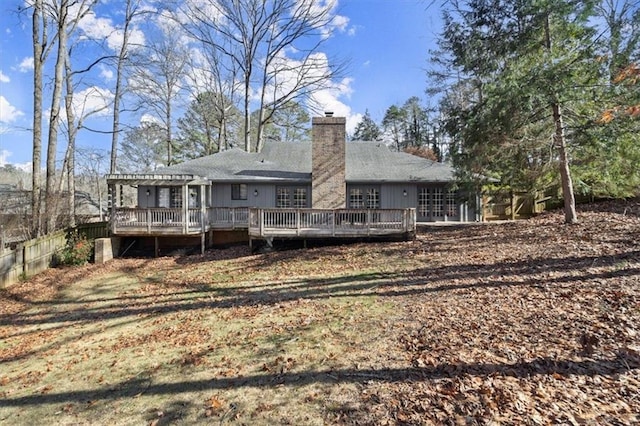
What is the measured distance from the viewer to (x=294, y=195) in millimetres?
17406

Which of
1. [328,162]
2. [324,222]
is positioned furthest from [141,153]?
[324,222]

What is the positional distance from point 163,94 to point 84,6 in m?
12.8

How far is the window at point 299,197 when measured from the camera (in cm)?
1741

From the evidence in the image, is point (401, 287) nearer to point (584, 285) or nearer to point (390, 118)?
point (584, 285)

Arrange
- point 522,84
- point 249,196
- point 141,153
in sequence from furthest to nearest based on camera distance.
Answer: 1. point 141,153
2. point 249,196
3. point 522,84

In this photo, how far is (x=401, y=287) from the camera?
738 cm

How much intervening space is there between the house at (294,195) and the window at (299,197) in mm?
53

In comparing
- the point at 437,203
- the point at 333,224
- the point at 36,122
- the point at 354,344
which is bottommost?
the point at 354,344

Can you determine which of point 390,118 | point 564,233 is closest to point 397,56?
point 564,233

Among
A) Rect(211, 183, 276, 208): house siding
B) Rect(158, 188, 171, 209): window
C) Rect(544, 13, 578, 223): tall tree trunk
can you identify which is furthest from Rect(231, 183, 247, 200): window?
Rect(544, 13, 578, 223): tall tree trunk

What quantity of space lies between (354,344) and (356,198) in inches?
519

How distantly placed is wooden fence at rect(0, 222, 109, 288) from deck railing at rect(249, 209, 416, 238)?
7.11m

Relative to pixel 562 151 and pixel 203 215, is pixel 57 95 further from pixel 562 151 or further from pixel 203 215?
pixel 562 151

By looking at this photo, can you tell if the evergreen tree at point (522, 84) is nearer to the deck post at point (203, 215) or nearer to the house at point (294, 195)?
the house at point (294, 195)
